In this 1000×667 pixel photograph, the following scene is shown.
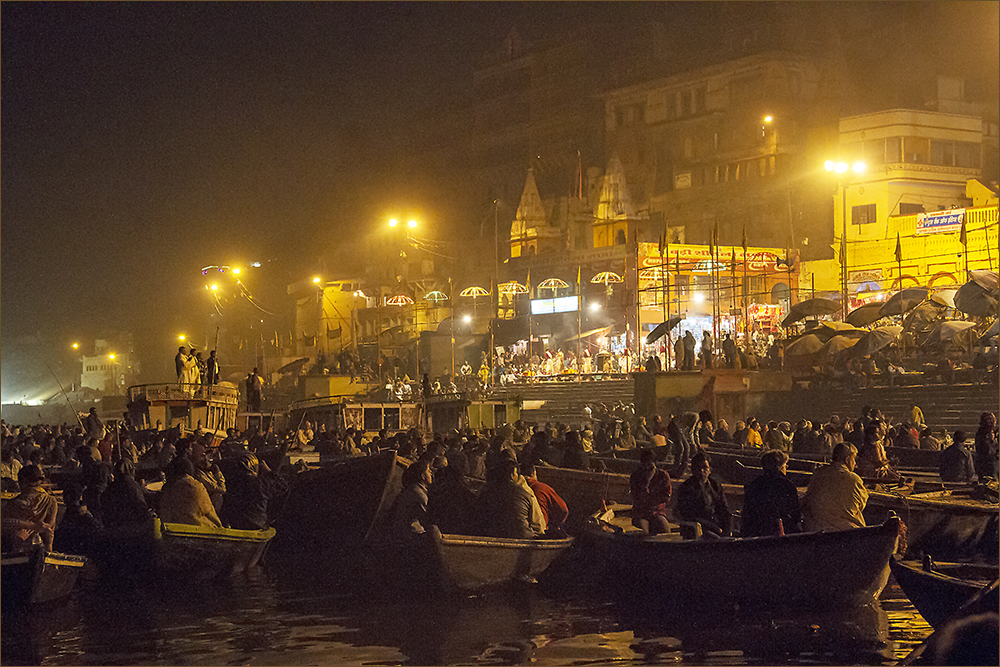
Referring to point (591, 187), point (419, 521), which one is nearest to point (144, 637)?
point (419, 521)

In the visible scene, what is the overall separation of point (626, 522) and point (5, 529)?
798cm

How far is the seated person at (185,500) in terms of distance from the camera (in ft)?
47.1

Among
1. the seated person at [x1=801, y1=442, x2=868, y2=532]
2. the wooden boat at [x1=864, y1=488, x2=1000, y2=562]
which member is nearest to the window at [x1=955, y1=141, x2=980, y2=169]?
the wooden boat at [x1=864, y1=488, x2=1000, y2=562]

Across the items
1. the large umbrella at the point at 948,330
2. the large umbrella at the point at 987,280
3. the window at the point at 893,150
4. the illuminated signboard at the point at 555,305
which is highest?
the window at the point at 893,150

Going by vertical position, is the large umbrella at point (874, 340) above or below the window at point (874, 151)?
below

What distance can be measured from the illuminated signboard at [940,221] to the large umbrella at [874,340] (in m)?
15.1

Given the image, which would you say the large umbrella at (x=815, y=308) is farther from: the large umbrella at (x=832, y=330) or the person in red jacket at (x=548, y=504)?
the person in red jacket at (x=548, y=504)

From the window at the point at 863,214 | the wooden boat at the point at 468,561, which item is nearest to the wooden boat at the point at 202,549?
the wooden boat at the point at 468,561

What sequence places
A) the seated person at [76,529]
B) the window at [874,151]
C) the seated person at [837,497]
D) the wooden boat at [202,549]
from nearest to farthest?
the seated person at [837,497] < the wooden boat at [202,549] < the seated person at [76,529] < the window at [874,151]

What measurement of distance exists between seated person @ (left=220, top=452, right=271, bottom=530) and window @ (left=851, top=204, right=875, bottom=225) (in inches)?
1647

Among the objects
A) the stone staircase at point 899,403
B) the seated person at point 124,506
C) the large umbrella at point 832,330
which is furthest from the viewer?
the large umbrella at point 832,330

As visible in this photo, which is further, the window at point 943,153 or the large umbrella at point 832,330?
the window at point 943,153

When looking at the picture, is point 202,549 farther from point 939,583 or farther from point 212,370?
point 212,370

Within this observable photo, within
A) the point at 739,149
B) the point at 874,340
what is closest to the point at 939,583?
the point at 874,340
